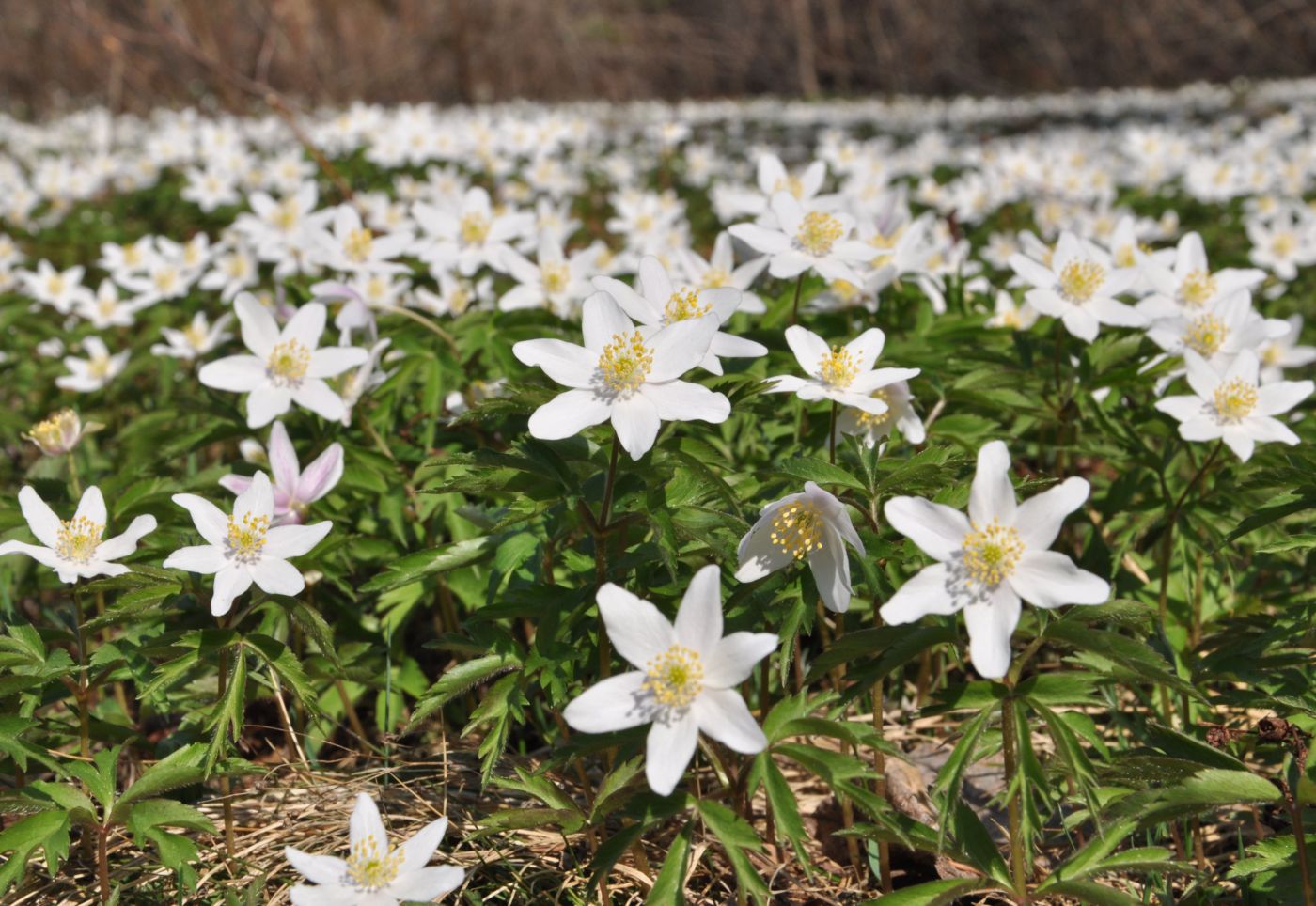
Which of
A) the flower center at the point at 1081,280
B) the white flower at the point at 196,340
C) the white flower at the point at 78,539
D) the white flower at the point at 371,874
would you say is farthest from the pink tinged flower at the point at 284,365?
the flower center at the point at 1081,280

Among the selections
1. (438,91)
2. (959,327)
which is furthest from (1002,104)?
(959,327)

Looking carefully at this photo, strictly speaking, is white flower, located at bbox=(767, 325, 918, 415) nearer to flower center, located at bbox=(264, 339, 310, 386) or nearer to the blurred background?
flower center, located at bbox=(264, 339, 310, 386)

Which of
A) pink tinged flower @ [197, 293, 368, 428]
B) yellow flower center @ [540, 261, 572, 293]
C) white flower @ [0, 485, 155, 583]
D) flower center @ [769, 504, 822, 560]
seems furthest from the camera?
yellow flower center @ [540, 261, 572, 293]

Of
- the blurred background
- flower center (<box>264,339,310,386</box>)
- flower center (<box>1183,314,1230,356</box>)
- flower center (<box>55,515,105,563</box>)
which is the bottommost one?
flower center (<box>55,515,105,563</box>)

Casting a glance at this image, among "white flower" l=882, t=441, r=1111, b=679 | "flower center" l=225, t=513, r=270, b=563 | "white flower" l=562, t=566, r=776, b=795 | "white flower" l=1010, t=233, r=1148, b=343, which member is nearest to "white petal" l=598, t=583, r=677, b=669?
"white flower" l=562, t=566, r=776, b=795

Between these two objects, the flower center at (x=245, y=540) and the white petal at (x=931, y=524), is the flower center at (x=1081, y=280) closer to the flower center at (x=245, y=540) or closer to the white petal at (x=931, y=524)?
the white petal at (x=931, y=524)

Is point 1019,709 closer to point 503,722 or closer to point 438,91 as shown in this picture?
point 503,722
